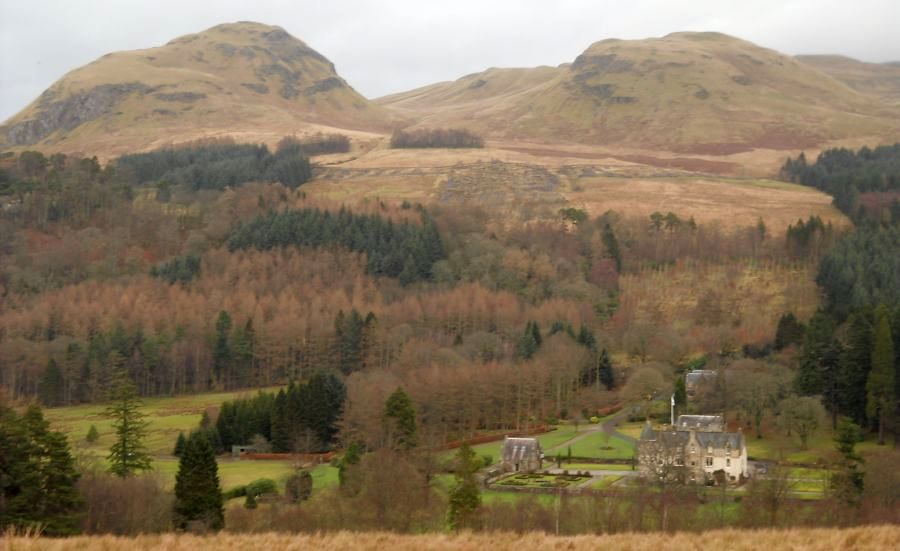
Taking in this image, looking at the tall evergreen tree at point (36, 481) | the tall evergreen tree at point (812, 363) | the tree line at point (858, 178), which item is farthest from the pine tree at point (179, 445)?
the tree line at point (858, 178)

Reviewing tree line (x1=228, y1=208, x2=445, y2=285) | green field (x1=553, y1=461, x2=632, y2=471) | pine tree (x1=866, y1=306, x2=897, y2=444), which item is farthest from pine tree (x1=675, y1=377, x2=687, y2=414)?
tree line (x1=228, y1=208, x2=445, y2=285)

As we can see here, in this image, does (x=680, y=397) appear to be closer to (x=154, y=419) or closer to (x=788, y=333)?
(x=788, y=333)

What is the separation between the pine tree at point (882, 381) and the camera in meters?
53.6

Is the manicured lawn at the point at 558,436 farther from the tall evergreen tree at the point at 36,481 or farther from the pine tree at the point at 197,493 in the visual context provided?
the tall evergreen tree at the point at 36,481

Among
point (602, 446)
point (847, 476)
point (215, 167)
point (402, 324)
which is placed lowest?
point (602, 446)

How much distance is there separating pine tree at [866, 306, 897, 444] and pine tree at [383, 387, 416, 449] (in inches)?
1053

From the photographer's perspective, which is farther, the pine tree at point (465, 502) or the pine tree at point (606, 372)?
the pine tree at point (606, 372)

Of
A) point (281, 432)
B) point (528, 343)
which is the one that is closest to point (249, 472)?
point (281, 432)

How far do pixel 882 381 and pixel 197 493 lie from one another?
40.0 metres

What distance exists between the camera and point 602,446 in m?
59.1

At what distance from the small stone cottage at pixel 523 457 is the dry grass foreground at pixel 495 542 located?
32.2 metres

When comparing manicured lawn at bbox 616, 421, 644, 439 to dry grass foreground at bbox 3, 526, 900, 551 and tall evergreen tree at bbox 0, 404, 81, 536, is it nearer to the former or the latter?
tall evergreen tree at bbox 0, 404, 81, 536

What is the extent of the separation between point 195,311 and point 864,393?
58923mm

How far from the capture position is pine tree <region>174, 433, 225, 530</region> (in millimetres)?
34000
